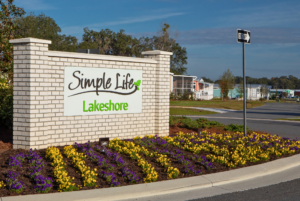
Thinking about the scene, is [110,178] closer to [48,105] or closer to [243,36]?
[48,105]

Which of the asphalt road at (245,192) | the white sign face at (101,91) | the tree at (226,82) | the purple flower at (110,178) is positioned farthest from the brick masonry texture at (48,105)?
the tree at (226,82)

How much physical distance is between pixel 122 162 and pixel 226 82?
64.3 meters

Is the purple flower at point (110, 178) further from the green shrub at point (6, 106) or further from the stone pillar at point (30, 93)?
the green shrub at point (6, 106)

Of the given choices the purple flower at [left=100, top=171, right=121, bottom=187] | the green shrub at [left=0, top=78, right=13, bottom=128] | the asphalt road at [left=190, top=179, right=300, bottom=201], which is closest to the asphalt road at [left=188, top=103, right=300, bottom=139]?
the asphalt road at [left=190, top=179, right=300, bottom=201]

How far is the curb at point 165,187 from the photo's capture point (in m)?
5.43

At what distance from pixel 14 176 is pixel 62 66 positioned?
12.0 feet

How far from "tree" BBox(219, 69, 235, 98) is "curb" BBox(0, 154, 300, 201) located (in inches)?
2455

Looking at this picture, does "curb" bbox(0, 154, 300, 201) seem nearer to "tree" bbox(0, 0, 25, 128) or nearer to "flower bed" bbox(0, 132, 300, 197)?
"flower bed" bbox(0, 132, 300, 197)

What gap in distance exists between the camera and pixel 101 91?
Result: 966 cm

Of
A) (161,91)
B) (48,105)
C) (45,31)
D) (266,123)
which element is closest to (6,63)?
(48,105)

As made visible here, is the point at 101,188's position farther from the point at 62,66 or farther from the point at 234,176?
the point at 62,66

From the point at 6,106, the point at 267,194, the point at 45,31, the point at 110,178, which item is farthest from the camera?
the point at 45,31

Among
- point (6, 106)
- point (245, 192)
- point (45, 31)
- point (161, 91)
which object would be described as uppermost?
point (45, 31)

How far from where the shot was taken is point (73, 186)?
5.83 meters
